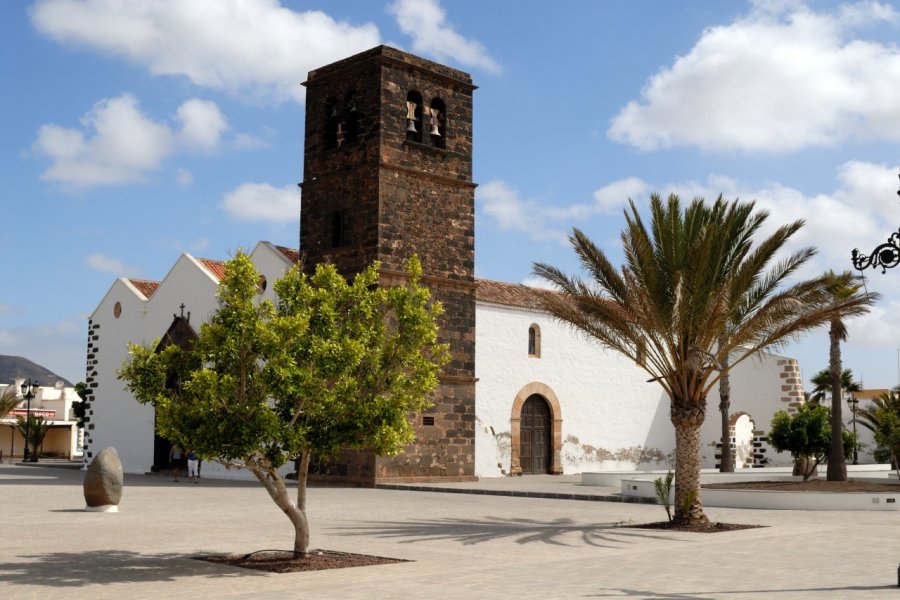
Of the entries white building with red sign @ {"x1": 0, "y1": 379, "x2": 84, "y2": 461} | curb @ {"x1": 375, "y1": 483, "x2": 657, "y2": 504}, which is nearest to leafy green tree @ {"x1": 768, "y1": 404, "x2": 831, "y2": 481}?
curb @ {"x1": 375, "y1": 483, "x2": 657, "y2": 504}

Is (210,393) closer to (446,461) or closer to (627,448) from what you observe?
(446,461)

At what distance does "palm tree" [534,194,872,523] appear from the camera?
13.9 metres

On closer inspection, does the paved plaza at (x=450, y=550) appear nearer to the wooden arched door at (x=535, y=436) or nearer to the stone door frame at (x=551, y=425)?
the stone door frame at (x=551, y=425)

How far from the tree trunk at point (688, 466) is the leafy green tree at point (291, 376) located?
5.27 m

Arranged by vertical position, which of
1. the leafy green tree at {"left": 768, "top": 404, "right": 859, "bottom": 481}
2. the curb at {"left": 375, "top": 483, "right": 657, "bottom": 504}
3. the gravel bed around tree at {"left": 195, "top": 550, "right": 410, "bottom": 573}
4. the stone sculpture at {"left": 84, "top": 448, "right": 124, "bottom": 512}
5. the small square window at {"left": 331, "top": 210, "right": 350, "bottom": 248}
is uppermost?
the small square window at {"left": 331, "top": 210, "right": 350, "bottom": 248}

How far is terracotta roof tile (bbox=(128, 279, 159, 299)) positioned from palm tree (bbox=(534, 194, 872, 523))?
21548mm

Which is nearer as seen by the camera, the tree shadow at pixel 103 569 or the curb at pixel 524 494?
the tree shadow at pixel 103 569

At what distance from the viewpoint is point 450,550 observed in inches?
438

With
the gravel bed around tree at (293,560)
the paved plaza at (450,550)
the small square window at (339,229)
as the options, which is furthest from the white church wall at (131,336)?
the gravel bed around tree at (293,560)

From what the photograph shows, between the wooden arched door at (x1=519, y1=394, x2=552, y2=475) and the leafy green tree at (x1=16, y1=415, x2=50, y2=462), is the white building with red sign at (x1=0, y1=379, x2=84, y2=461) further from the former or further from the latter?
the wooden arched door at (x1=519, y1=394, x2=552, y2=475)

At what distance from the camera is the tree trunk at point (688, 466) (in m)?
14.0

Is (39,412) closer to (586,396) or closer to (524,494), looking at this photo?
(586,396)

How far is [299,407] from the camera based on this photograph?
9648mm

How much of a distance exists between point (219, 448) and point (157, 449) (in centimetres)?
2198
